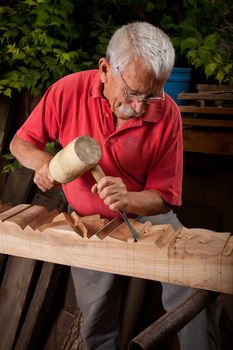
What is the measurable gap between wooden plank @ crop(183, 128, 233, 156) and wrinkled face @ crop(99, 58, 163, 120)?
130cm

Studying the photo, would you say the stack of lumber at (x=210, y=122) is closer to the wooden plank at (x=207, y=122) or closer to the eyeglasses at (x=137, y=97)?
the wooden plank at (x=207, y=122)

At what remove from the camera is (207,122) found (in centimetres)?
343

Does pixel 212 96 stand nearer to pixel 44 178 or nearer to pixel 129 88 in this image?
pixel 129 88

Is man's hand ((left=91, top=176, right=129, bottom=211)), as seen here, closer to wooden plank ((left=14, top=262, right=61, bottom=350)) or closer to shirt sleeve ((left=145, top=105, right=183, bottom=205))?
shirt sleeve ((left=145, top=105, right=183, bottom=205))

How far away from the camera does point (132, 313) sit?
3.37 metres

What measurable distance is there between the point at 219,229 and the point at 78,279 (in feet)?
5.15

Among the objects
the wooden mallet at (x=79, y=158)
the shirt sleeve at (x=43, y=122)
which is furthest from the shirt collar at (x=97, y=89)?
the wooden mallet at (x=79, y=158)

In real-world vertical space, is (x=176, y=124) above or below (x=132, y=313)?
above

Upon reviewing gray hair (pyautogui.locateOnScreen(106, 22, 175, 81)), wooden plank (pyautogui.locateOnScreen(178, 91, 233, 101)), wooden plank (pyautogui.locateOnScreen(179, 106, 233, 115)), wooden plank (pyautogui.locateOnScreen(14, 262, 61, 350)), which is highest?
gray hair (pyautogui.locateOnScreen(106, 22, 175, 81))

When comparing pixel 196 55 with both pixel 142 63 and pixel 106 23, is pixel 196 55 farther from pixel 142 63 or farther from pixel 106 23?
pixel 142 63

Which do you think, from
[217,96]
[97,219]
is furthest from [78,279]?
[217,96]

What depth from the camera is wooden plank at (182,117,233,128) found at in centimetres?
337

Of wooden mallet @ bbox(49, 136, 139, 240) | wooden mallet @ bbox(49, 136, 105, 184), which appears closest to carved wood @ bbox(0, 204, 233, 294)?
wooden mallet @ bbox(49, 136, 139, 240)

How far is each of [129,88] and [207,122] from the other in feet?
5.08
